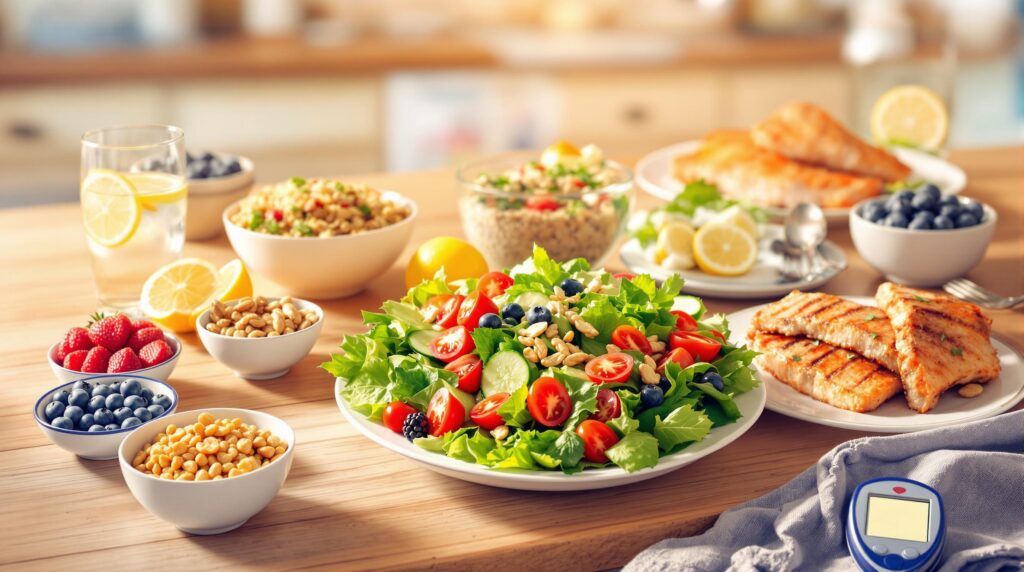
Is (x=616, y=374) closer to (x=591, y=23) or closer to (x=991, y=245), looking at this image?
(x=991, y=245)

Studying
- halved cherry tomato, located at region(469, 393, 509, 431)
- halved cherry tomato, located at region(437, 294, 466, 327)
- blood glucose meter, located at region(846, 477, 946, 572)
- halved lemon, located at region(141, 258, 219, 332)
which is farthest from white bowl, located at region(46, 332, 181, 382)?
blood glucose meter, located at region(846, 477, 946, 572)

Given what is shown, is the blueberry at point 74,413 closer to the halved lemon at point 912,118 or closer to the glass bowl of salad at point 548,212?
the glass bowl of salad at point 548,212

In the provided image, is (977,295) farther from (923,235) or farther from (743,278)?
(743,278)

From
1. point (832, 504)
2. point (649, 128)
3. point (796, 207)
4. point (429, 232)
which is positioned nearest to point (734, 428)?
point (832, 504)

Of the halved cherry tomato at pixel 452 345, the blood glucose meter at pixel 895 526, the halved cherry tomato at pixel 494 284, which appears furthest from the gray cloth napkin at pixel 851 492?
the halved cherry tomato at pixel 494 284

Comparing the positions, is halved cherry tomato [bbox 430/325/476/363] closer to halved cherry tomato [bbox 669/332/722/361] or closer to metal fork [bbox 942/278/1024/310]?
halved cherry tomato [bbox 669/332/722/361]

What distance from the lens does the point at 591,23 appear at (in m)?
5.61

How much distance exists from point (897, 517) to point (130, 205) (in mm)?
1371

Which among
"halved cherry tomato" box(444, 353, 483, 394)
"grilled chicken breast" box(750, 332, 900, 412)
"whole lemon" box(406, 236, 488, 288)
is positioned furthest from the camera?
"whole lemon" box(406, 236, 488, 288)

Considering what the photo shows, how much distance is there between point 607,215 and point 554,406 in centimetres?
79

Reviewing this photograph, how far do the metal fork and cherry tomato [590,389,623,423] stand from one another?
98 centimetres

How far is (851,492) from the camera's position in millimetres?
1459

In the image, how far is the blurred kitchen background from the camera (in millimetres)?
4645

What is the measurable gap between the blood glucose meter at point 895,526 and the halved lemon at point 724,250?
2.75ft
